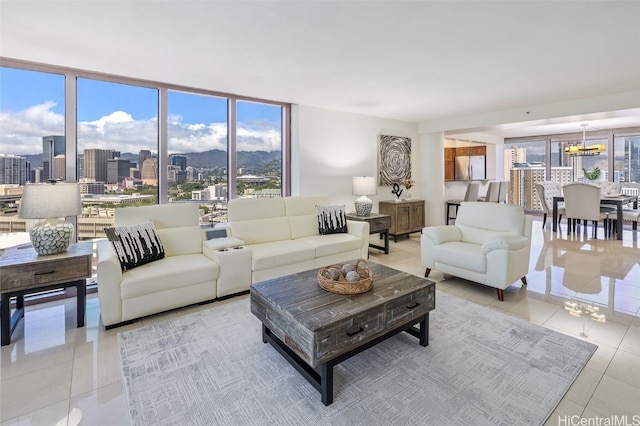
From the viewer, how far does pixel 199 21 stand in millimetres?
2400

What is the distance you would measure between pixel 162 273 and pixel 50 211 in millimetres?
1009

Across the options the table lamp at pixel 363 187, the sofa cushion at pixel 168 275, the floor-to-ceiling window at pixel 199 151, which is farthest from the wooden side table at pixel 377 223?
the sofa cushion at pixel 168 275

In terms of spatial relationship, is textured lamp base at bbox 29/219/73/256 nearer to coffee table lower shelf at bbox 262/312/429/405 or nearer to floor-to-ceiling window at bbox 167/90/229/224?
floor-to-ceiling window at bbox 167/90/229/224

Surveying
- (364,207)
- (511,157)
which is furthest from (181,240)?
(511,157)

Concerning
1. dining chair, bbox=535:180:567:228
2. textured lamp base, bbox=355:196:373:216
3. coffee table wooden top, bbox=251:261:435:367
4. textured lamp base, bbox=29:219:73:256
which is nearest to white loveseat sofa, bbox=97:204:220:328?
textured lamp base, bbox=29:219:73:256

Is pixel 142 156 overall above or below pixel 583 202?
above

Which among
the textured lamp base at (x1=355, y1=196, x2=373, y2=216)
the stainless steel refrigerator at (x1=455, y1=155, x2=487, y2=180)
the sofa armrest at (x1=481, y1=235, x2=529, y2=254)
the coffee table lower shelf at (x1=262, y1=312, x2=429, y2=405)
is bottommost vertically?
the coffee table lower shelf at (x1=262, y1=312, x2=429, y2=405)

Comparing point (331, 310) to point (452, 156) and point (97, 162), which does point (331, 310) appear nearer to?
point (97, 162)

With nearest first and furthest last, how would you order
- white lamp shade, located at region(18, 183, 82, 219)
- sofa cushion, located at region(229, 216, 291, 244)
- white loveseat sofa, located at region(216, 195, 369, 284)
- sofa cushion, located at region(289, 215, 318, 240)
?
white lamp shade, located at region(18, 183, 82, 219) → white loveseat sofa, located at region(216, 195, 369, 284) → sofa cushion, located at region(229, 216, 291, 244) → sofa cushion, located at region(289, 215, 318, 240)

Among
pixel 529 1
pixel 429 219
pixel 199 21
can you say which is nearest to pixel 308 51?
pixel 199 21

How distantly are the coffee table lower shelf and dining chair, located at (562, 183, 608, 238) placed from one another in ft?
18.8

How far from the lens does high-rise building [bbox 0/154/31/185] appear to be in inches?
127

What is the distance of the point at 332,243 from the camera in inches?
159

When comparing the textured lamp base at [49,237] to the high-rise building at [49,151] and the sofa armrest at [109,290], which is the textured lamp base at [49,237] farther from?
the high-rise building at [49,151]
